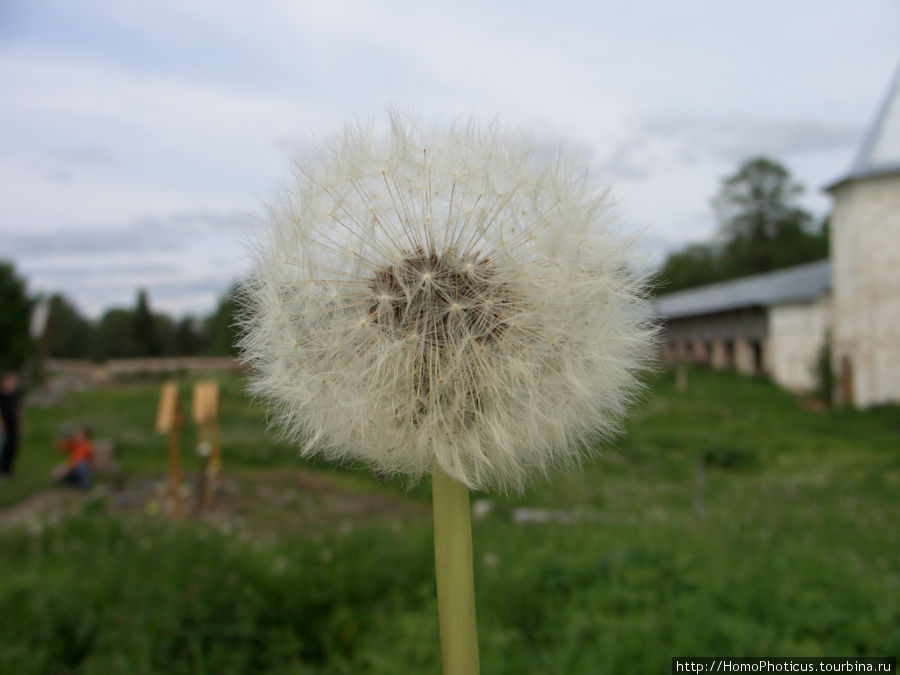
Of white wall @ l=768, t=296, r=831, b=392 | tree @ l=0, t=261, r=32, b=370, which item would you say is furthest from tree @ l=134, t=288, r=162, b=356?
white wall @ l=768, t=296, r=831, b=392

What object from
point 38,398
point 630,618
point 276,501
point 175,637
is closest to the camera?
point 630,618

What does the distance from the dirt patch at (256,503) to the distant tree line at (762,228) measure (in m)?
56.9

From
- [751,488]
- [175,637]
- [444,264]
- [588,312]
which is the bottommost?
[751,488]

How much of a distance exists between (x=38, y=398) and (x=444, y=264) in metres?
33.3

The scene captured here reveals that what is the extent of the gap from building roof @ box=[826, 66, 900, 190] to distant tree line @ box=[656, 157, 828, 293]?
3791 centimetres

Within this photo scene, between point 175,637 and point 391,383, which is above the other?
point 391,383

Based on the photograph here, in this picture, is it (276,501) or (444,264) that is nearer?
(444,264)

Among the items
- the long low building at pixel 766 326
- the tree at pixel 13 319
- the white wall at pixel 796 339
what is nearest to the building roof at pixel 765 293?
the long low building at pixel 766 326

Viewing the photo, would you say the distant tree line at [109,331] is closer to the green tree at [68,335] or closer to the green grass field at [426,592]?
the green tree at [68,335]

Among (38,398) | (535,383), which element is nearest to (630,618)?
(535,383)

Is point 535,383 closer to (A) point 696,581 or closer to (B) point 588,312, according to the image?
(B) point 588,312

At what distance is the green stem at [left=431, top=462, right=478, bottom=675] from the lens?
1.00m

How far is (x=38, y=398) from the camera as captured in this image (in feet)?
97.0

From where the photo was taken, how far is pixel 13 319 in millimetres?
30625
